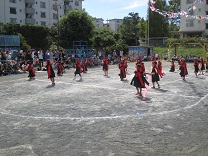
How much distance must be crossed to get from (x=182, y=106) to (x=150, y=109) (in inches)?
51.3

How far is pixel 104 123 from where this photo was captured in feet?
25.2

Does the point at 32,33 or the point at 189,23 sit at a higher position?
the point at 189,23

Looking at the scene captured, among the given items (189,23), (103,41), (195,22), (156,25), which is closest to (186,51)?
(195,22)

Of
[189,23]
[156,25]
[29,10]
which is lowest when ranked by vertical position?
[189,23]

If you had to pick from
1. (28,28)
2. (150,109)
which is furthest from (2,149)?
(28,28)

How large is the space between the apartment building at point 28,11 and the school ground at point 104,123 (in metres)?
31.5

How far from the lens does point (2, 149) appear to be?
5.82 m

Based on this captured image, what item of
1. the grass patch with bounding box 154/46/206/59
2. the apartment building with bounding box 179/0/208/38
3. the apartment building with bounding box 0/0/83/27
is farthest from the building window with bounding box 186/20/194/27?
the apartment building with bounding box 0/0/83/27

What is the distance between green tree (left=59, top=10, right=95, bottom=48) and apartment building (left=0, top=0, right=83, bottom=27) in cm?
750

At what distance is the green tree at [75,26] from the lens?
108 feet

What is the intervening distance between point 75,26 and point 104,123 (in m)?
26.7

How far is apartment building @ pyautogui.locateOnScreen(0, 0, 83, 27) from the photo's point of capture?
1754 inches

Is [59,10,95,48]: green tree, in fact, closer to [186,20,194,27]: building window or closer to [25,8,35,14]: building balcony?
[25,8,35,14]: building balcony

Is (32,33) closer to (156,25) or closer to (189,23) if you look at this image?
(156,25)
